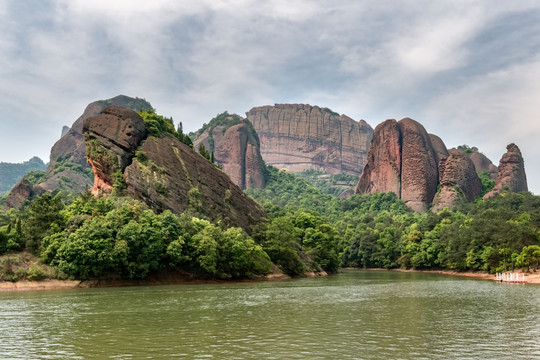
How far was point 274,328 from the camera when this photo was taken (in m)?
27.0

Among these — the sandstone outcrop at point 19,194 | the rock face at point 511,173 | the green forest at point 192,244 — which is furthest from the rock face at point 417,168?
the sandstone outcrop at point 19,194

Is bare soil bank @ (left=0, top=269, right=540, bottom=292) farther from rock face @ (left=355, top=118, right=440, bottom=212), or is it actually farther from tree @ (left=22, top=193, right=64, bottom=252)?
rock face @ (left=355, top=118, right=440, bottom=212)

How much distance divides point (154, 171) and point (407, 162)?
123 meters

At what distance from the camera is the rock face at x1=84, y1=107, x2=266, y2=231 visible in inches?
3095

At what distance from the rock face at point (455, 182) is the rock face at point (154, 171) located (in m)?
91.3

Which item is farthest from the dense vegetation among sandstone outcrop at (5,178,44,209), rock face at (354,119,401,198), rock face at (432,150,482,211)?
sandstone outcrop at (5,178,44,209)

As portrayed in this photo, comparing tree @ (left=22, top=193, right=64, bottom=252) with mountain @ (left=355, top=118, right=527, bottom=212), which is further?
mountain @ (left=355, top=118, right=527, bottom=212)

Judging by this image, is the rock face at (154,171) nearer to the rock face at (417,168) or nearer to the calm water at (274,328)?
the calm water at (274,328)

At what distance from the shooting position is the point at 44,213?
6456 centimetres

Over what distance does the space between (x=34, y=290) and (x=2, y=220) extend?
39517mm

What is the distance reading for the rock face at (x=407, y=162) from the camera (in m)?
177

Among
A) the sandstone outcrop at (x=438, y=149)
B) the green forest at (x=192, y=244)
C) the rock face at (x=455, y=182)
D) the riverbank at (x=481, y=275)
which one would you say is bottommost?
the riverbank at (x=481, y=275)

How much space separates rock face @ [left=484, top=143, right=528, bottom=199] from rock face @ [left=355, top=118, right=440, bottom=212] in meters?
21.4

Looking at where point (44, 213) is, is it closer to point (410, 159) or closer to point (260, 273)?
point (260, 273)
